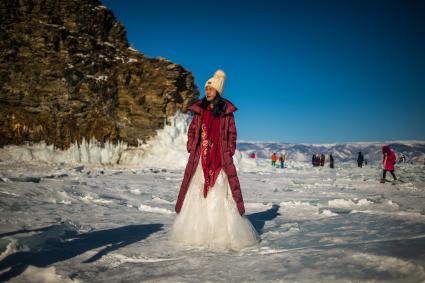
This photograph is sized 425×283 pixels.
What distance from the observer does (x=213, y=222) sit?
11.6 feet

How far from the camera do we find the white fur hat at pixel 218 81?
13.0 ft

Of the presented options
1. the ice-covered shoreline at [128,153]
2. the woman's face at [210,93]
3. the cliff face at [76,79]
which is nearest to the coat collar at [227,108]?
the woman's face at [210,93]

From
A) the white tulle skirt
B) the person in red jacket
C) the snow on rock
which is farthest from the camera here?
the person in red jacket

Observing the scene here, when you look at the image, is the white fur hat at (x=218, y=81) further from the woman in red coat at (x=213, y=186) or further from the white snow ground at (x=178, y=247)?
the white snow ground at (x=178, y=247)

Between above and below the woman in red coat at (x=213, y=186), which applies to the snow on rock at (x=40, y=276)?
below

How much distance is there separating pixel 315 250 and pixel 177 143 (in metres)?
23.3

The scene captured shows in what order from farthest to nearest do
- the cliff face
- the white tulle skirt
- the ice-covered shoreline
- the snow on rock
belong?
the cliff face, the ice-covered shoreline, the white tulle skirt, the snow on rock

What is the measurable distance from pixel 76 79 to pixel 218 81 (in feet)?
79.4

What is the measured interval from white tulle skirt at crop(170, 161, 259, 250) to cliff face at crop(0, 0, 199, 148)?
22.5 m

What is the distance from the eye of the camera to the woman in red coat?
3.52m

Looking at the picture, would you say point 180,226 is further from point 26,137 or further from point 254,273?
point 26,137

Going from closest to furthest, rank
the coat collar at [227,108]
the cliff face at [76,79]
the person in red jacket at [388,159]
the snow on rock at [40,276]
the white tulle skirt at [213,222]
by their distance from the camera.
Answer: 1. the snow on rock at [40,276]
2. the white tulle skirt at [213,222]
3. the coat collar at [227,108]
4. the person in red jacket at [388,159]
5. the cliff face at [76,79]

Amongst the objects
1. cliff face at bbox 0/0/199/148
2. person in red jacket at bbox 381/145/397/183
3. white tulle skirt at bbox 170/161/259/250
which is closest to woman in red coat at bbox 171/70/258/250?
white tulle skirt at bbox 170/161/259/250

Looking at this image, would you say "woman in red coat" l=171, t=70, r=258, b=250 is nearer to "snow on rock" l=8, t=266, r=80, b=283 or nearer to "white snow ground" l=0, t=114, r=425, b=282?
"white snow ground" l=0, t=114, r=425, b=282
